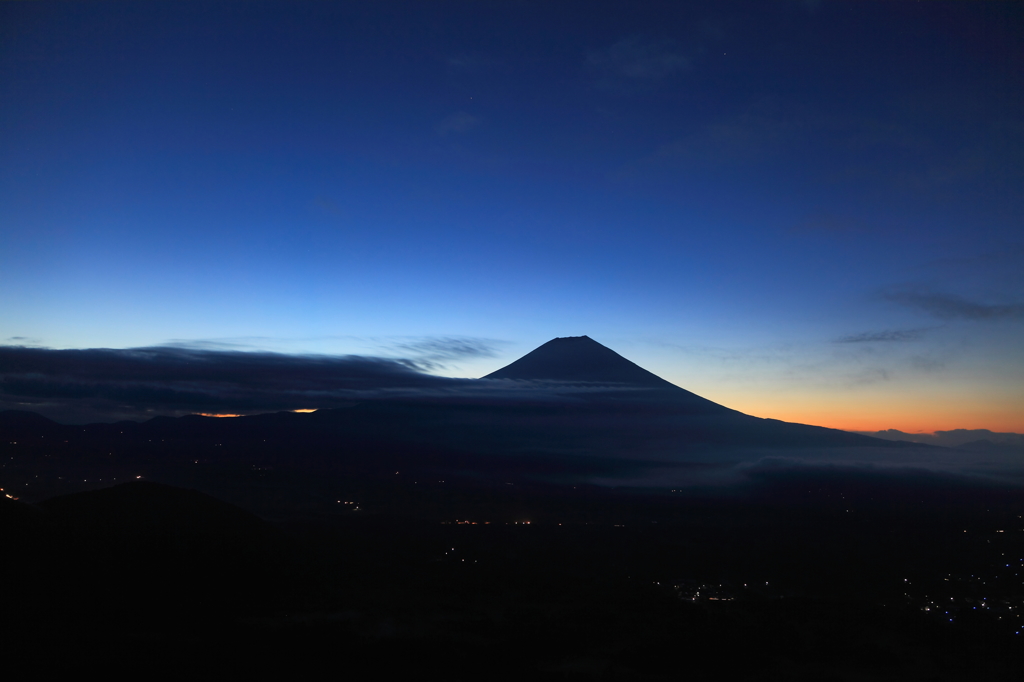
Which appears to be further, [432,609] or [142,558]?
[432,609]

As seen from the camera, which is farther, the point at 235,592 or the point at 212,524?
the point at 212,524

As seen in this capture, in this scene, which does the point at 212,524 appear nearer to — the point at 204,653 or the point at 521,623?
the point at 204,653

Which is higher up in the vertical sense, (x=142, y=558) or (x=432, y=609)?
(x=142, y=558)

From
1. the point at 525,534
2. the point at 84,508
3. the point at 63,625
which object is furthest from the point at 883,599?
the point at 84,508

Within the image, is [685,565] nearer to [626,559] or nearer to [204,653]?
[626,559]

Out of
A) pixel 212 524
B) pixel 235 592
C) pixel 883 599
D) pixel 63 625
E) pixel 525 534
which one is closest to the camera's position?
pixel 63 625

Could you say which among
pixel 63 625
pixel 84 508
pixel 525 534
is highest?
pixel 84 508

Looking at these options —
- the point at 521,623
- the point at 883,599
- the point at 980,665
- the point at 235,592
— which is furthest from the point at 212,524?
the point at 883,599

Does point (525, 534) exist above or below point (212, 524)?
below

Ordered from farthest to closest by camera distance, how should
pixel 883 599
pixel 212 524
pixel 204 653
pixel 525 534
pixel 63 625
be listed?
A: pixel 525 534, pixel 883 599, pixel 212 524, pixel 204 653, pixel 63 625
